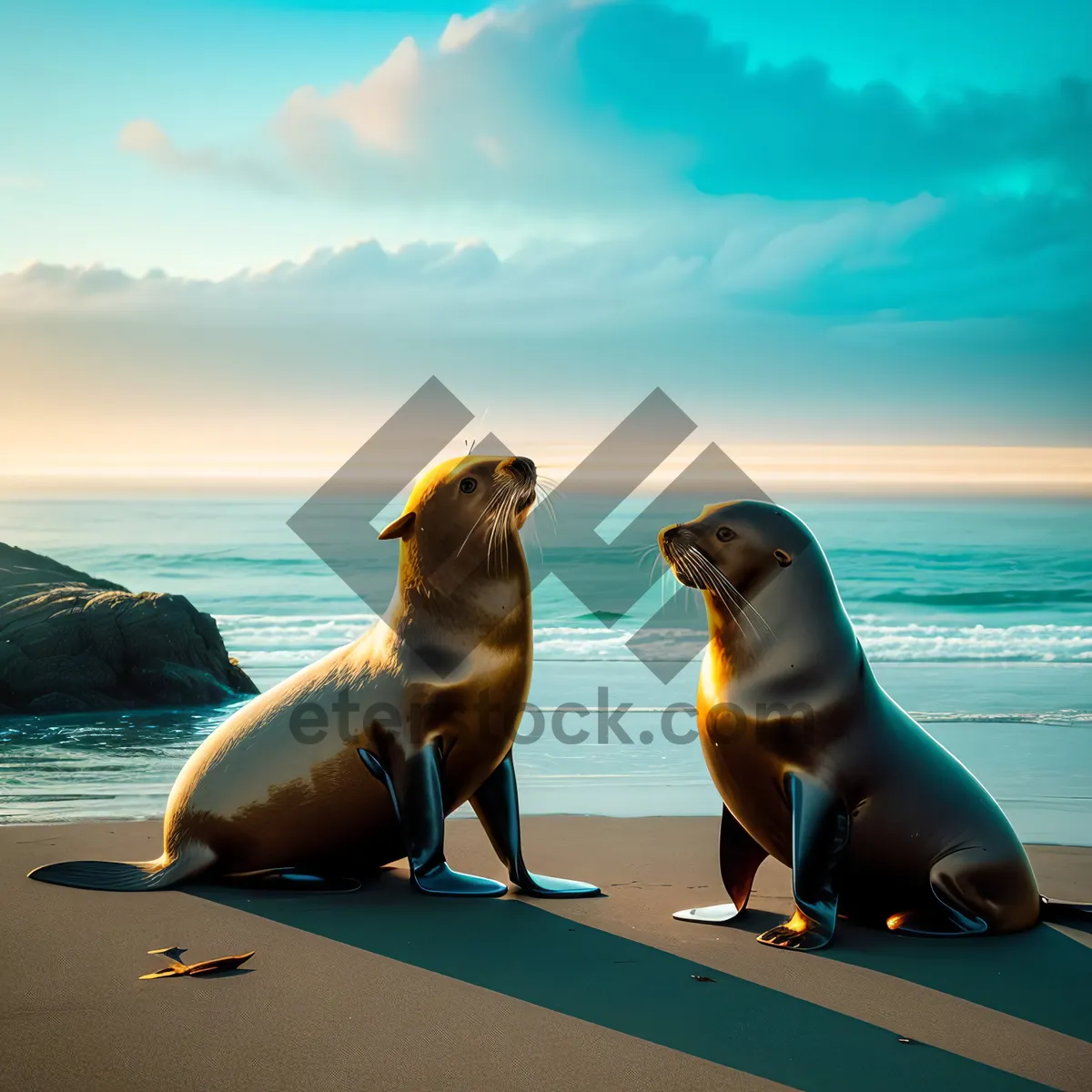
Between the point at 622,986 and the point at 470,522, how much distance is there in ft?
7.18

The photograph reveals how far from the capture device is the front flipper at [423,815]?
5.28 meters

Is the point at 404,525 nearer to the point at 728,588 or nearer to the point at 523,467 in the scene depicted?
the point at 523,467

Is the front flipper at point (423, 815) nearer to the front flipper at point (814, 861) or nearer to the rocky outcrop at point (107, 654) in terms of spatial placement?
the front flipper at point (814, 861)

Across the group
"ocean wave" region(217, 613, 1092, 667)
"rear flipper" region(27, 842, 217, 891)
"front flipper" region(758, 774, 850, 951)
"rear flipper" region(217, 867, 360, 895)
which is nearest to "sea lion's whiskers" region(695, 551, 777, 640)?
"front flipper" region(758, 774, 850, 951)

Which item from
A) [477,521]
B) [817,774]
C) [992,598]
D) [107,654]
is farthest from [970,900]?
[992,598]

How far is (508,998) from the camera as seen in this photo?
4.18 m

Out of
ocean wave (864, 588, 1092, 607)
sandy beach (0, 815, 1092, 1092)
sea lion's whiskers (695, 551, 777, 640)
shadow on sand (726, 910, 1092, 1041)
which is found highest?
sea lion's whiskers (695, 551, 777, 640)

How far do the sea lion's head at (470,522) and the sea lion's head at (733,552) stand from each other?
29.9 inches

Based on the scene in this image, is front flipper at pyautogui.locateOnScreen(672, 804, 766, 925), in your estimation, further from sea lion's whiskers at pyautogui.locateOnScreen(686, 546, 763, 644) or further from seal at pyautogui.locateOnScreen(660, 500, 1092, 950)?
sea lion's whiskers at pyautogui.locateOnScreen(686, 546, 763, 644)

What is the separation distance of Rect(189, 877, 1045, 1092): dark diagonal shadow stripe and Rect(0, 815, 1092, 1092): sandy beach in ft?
0.04

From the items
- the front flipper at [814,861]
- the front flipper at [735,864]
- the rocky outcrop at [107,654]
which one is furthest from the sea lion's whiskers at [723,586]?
the rocky outcrop at [107,654]

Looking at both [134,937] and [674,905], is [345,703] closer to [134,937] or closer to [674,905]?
[134,937]

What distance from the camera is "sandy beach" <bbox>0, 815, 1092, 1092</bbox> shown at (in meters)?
3.58

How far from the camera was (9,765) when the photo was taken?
356 inches
